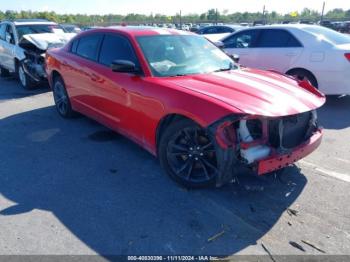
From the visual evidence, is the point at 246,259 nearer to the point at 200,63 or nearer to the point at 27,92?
the point at 200,63

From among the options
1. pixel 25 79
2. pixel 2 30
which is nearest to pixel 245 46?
pixel 25 79

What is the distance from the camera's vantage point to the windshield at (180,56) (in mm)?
4160

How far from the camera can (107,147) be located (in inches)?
193

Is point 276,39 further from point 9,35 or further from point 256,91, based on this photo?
point 9,35

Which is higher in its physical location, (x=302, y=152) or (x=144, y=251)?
(x=302, y=152)

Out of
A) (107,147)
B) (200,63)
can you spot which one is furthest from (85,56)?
(200,63)

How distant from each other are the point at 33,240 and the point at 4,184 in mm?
1271

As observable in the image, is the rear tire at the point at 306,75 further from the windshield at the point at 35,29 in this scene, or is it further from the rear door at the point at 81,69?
the windshield at the point at 35,29

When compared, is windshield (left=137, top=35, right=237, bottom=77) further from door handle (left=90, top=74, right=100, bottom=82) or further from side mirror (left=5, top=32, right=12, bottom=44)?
side mirror (left=5, top=32, right=12, bottom=44)

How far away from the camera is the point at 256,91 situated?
355 centimetres

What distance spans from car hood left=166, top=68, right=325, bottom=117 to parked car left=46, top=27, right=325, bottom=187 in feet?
0.04

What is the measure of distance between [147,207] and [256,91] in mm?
1651

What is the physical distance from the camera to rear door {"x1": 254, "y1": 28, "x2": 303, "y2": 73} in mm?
7234

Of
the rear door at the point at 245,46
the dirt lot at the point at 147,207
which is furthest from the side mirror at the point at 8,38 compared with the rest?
the rear door at the point at 245,46
